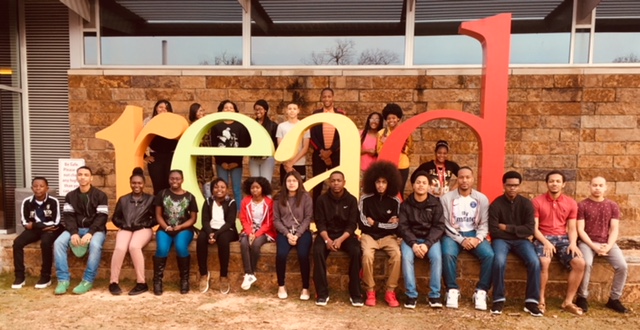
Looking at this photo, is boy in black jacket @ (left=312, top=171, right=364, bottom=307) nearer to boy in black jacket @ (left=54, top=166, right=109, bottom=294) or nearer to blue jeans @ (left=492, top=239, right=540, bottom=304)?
blue jeans @ (left=492, top=239, right=540, bottom=304)

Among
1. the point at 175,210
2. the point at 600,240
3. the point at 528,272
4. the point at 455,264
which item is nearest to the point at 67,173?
the point at 175,210

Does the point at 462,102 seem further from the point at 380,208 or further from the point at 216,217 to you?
the point at 216,217

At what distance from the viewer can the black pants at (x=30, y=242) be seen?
4.78m

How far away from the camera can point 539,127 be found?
6707 mm

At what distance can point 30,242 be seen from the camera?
16.1 ft

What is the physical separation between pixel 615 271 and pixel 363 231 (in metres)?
2.47

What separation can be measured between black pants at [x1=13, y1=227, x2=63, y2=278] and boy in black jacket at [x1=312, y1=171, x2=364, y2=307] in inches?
114

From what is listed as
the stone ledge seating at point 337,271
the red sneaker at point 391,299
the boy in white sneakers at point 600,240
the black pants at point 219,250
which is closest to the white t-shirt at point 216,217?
the black pants at point 219,250

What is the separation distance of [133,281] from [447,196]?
11.5ft

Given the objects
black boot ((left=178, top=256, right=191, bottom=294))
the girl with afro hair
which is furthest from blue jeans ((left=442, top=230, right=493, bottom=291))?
black boot ((left=178, top=256, right=191, bottom=294))

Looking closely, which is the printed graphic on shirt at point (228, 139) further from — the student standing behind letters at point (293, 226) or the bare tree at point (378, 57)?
the bare tree at point (378, 57)

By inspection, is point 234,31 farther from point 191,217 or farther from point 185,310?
point 185,310

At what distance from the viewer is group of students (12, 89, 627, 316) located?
4316 millimetres

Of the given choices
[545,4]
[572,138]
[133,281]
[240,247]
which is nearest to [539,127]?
[572,138]
